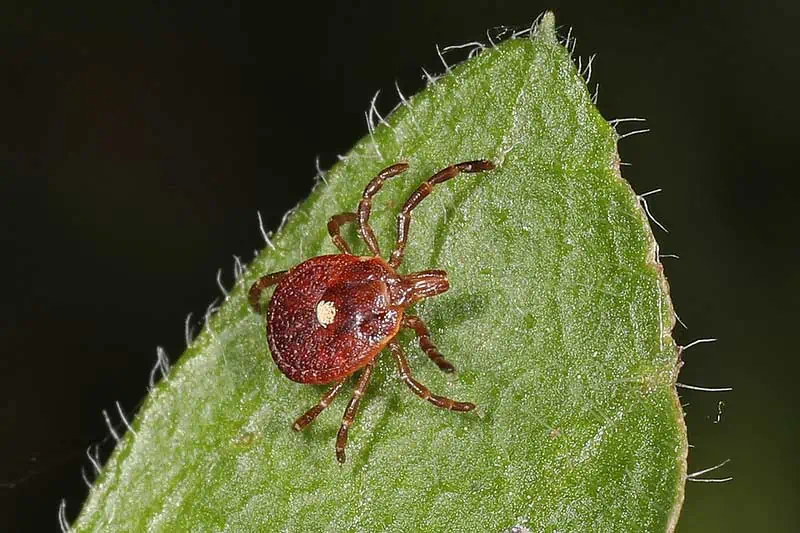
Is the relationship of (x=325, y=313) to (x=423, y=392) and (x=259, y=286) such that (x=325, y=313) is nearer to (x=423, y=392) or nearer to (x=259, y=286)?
(x=259, y=286)

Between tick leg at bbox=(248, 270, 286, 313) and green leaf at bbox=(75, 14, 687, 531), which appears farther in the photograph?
tick leg at bbox=(248, 270, 286, 313)

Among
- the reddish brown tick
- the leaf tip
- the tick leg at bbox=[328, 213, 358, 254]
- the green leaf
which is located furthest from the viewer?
the tick leg at bbox=[328, 213, 358, 254]

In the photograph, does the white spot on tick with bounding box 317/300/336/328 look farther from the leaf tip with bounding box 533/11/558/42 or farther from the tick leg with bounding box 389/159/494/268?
the leaf tip with bounding box 533/11/558/42

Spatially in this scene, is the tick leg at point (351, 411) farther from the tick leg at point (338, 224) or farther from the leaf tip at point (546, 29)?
the leaf tip at point (546, 29)

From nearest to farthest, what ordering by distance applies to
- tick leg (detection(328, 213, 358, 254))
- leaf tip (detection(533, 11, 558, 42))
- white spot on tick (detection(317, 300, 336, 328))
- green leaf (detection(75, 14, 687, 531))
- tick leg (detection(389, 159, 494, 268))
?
green leaf (detection(75, 14, 687, 531)), leaf tip (detection(533, 11, 558, 42)), tick leg (detection(389, 159, 494, 268)), tick leg (detection(328, 213, 358, 254)), white spot on tick (detection(317, 300, 336, 328))

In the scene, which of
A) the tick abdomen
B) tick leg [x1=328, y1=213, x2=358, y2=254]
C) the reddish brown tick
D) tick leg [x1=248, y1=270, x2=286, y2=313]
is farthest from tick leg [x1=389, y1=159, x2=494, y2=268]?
tick leg [x1=248, y1=270, x2=286, y2=313]

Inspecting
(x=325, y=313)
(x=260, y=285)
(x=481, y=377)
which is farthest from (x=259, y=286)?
(x=481, y=377)

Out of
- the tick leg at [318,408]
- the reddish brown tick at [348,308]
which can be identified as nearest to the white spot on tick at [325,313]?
the reddish brown tick at [348,308]
